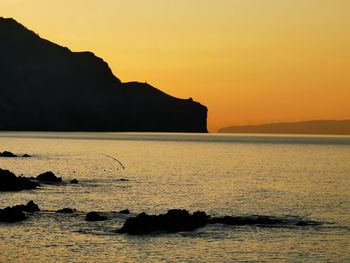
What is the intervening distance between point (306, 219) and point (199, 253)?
810 inches

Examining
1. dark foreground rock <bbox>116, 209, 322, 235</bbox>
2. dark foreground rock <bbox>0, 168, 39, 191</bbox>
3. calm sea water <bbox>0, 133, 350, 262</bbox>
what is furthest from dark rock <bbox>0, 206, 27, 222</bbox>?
dark foreground rock <bbox>0, 168, 39, 191</bbox>

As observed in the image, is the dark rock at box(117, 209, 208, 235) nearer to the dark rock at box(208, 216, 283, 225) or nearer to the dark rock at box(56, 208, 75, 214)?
the dark rock at box(208, 216, 283, 225)

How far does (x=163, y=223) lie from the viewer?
53375mm

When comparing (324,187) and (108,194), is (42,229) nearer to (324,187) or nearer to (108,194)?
(108,194)

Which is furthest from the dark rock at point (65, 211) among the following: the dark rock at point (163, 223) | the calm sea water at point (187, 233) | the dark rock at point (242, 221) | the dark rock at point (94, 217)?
the dark rock at point (242, 221)

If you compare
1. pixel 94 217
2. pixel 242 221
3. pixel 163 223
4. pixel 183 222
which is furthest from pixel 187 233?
pixel 94 217

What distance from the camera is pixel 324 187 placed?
101 m

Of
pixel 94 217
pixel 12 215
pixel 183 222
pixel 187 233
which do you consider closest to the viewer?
pixel 187 233

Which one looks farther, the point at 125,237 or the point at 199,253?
the point at 125,237

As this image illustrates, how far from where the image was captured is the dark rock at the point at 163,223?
51750 millimetres

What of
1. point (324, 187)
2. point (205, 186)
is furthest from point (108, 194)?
point (324, 187)

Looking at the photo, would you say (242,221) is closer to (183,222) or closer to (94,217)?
(183,222)

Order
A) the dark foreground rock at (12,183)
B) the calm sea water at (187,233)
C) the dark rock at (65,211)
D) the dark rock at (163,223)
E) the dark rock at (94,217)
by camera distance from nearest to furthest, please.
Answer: the calm sea water at (187,233) → the dark rock at (163,223) → the dark rock at (94,217) → the dark rock at (65,211) → the dark foreground rock at (12,183)

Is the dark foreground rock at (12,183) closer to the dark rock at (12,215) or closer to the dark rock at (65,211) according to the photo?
the dark rock at (65,211)
